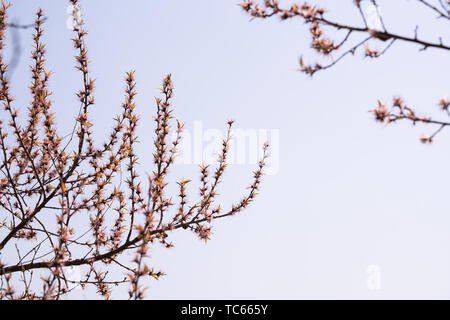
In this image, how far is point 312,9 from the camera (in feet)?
10.9

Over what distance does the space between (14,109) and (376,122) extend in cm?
414

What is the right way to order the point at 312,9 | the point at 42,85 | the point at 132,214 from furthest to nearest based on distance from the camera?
1. the point at 42,85
2. the point at 132,214
3. the point at 312,9

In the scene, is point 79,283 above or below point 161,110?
below

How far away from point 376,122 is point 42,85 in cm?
416

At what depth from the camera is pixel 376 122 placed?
10.1 ft

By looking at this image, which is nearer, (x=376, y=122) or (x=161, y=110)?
(x=376, y=122)
